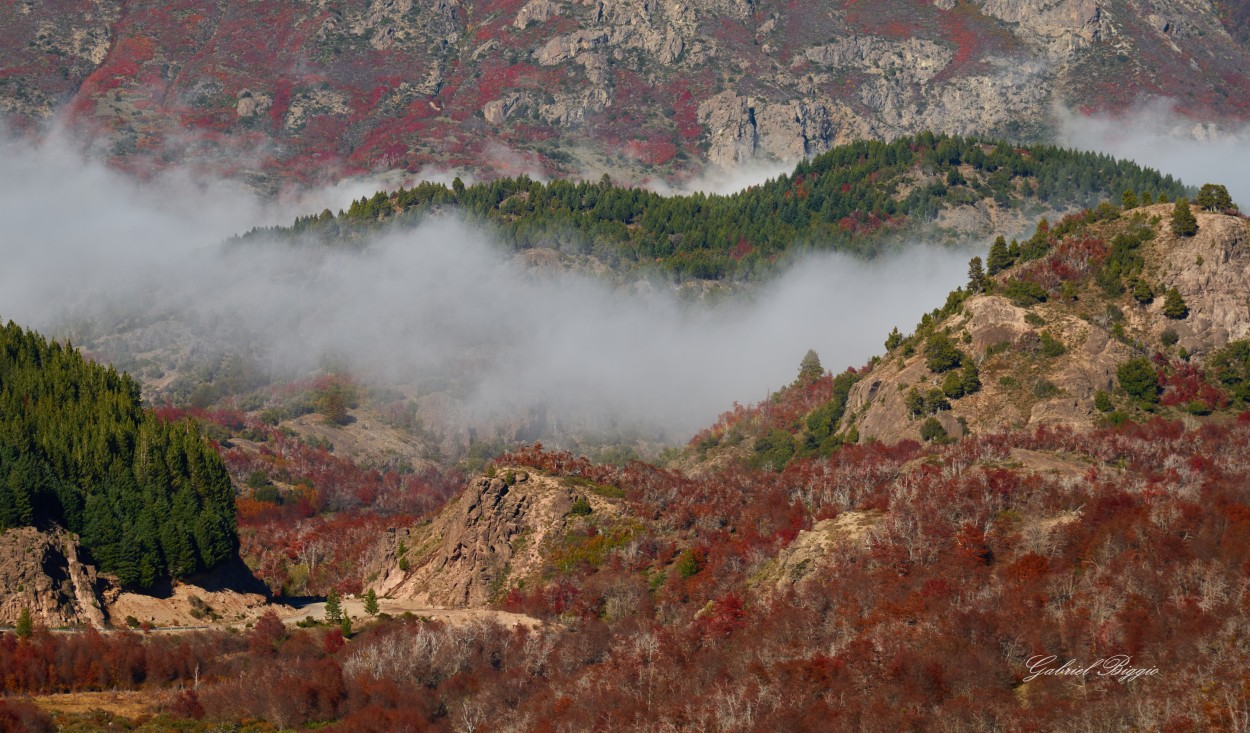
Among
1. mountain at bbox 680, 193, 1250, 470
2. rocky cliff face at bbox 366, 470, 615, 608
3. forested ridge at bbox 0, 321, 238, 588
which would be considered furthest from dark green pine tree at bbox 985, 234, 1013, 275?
forested ridge at bbox 0, 321, 238, 588

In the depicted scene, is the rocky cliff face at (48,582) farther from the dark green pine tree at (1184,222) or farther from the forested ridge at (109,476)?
the dark green pine tree at (1184,222)

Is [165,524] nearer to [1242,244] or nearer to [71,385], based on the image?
[71,385]

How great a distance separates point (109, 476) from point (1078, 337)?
91170mm

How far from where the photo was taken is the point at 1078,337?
461 ft

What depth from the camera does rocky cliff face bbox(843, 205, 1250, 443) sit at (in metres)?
136

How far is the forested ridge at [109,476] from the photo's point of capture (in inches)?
4031

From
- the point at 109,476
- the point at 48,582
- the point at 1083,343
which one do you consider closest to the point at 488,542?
the point at 109,476

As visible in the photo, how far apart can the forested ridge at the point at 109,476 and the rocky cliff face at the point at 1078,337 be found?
224ft

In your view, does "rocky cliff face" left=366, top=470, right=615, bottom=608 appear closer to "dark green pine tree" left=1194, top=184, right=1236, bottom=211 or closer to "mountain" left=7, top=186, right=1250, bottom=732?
"mountain" left=7, top=186, right=1250, bottom=732

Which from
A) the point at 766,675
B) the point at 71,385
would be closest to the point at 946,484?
the point at 766,675

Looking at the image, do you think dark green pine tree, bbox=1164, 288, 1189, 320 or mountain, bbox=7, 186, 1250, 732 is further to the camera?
dark green pine tree, bbox=1164, 288, 1189, 320

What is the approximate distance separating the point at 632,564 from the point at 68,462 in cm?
4440

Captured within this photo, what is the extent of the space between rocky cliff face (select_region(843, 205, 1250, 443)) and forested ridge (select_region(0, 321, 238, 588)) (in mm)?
68266

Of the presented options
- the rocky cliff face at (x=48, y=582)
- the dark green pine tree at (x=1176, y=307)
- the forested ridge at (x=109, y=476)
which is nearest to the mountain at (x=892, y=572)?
the dark green pine tree at (x=1176, y=307)
